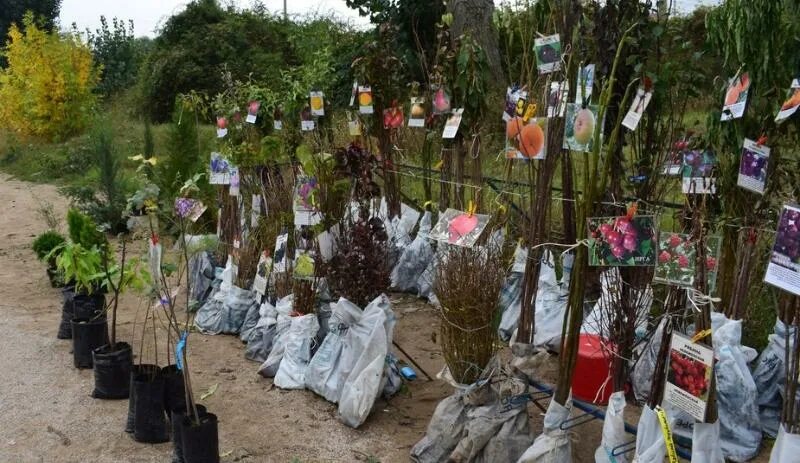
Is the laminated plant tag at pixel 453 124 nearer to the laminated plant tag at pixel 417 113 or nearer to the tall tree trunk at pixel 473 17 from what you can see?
the laminated plant tag at pixel 417 113

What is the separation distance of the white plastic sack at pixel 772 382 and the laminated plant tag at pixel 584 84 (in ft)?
4.48

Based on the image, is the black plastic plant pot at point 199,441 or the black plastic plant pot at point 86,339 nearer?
the black plastic plant pot at point 199,441

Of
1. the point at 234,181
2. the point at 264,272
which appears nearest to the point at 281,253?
the point at 264,272

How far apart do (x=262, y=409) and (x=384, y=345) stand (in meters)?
0.75

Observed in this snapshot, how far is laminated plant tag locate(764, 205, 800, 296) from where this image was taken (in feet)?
7.16

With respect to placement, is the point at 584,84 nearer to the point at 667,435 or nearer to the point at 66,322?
the point at 667,435

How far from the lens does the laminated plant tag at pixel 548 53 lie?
127 inches

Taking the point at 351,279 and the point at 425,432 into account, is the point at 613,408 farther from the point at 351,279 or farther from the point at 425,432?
the point at 351,279

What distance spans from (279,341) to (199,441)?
1176 millimetres

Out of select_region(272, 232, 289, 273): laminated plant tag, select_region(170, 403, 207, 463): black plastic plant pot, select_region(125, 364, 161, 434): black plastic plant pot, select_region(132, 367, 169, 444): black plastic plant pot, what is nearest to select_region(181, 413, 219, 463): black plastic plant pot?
select_region(170, 403, 207, 463): black plastic plant pot

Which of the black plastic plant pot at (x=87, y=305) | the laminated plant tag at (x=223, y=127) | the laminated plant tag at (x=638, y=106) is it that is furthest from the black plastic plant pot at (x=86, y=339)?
the laminated plant tag at (x=638, y=106)

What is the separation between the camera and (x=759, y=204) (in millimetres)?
2971

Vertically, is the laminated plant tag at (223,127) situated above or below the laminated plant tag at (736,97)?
below

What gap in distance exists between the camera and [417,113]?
5762 millimetres
